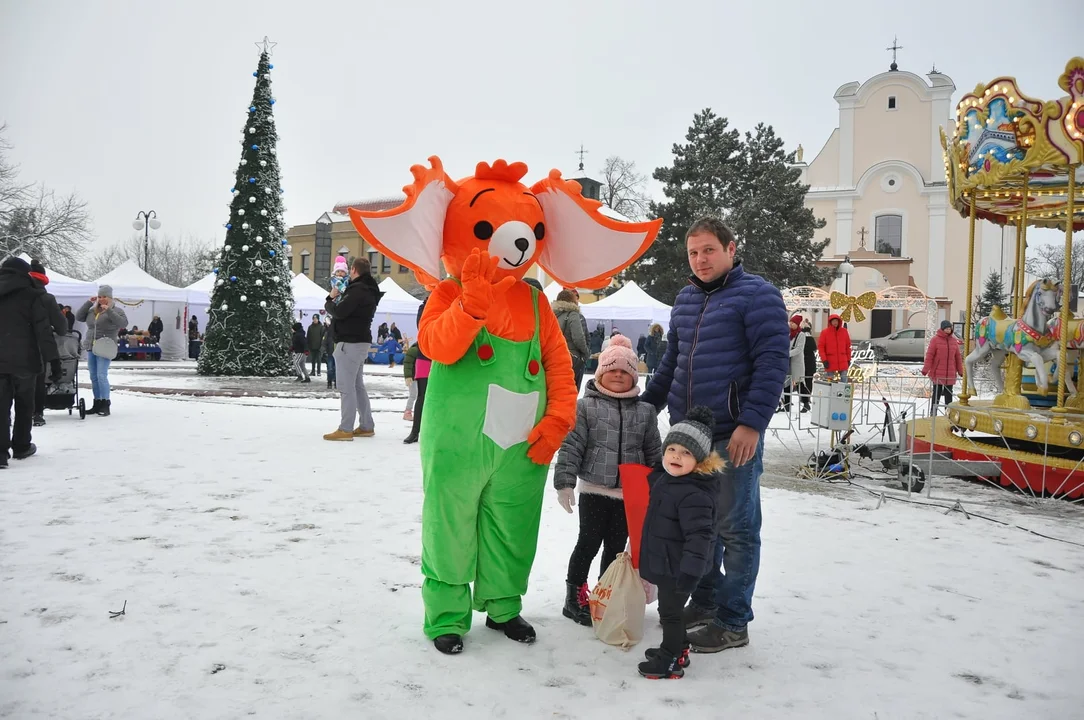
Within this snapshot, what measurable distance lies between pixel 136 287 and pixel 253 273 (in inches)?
286

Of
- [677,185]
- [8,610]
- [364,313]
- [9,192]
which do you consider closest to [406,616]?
[8,610]

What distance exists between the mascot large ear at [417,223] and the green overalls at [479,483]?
0.43 meters

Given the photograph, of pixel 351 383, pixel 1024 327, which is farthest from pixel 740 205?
pixel 351 383

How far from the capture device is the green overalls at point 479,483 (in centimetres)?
325

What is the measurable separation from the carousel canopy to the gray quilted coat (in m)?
5.83

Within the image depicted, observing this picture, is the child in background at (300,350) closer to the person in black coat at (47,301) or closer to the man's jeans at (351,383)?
the person in black coat at (47,301)

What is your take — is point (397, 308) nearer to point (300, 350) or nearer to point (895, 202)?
point (300, 350)

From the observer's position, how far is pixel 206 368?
18.3m

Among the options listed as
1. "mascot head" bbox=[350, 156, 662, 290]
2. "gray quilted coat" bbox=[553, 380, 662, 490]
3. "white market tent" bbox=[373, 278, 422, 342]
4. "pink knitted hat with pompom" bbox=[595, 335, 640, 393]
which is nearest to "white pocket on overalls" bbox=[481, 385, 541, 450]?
"gray quilted coat" bbox=[553, 380, 662, 490]

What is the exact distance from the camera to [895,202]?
39.1 meters

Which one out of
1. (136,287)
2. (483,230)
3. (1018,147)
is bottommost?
(483,230)

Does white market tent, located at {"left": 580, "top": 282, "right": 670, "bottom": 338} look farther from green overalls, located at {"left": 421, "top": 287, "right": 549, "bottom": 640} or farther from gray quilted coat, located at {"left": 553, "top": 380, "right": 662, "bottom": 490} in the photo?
green overalls, located at {"left": 421, "top": 287, "right": 549, "bottom": 640}

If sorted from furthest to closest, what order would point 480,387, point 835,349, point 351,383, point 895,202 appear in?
point 895,202 < point 835,349 < point 351,383 < point 480,387

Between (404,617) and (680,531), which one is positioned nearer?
(680,531)
